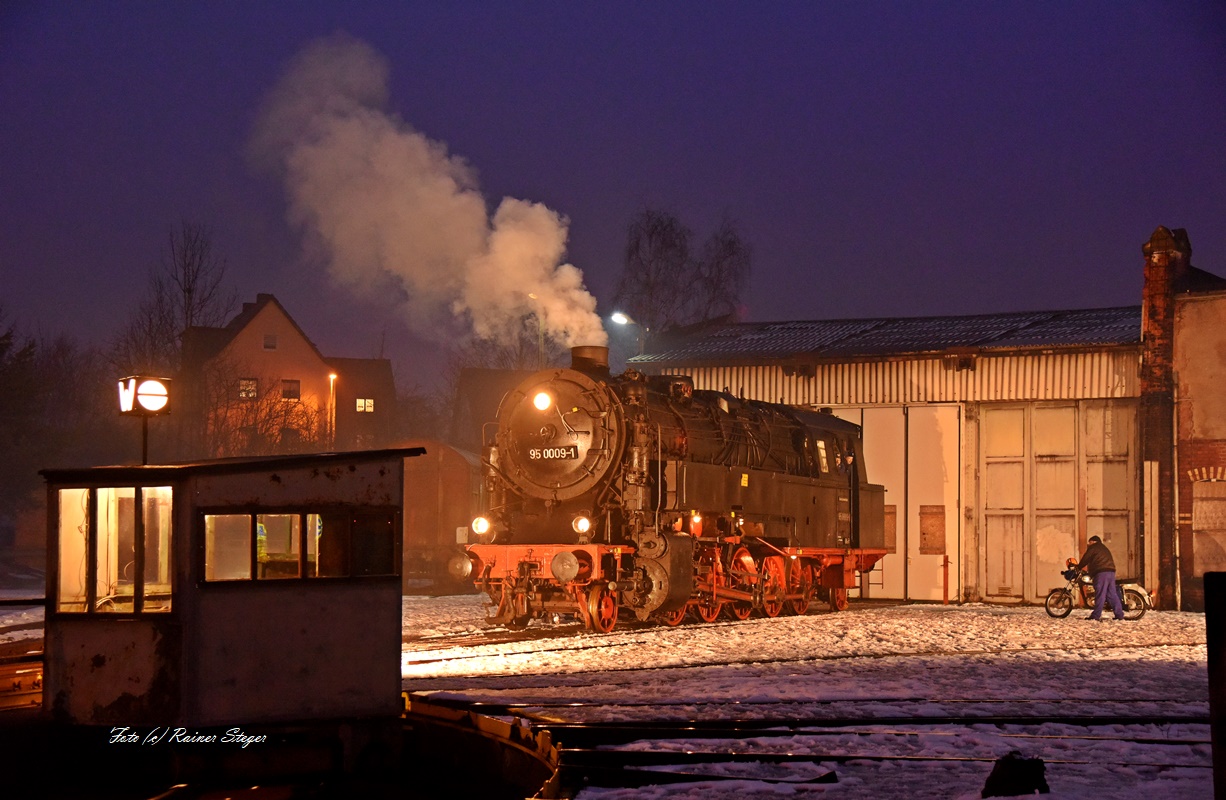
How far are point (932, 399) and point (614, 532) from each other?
13.0 metres

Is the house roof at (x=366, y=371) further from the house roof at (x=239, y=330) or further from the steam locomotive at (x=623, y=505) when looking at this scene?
the steam locomotive at (x=623, y=505)

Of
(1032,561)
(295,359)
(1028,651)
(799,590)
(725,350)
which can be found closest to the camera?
(1028,651)

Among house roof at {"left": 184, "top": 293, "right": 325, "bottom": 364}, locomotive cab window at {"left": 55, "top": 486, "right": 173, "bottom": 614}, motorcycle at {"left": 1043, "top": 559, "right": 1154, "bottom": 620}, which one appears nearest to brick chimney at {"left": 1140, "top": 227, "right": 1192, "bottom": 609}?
motorcycle at {"left": 1043, "top": 559, "right": 1154, "bottom": 620}

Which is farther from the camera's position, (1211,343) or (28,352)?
(28,352)

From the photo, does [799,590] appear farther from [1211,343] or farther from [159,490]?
[159,490]

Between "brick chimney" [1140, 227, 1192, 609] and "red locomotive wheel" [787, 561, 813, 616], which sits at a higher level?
"brick chimney" [1140, 227, 1192, 609]

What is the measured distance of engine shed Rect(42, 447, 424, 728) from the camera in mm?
9344

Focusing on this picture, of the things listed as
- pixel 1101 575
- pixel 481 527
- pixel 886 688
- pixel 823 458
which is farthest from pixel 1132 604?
pixel 886 688

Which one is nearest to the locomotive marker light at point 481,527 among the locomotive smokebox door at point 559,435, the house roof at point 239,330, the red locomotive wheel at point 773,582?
the locomotive smokebox door at point 559,435

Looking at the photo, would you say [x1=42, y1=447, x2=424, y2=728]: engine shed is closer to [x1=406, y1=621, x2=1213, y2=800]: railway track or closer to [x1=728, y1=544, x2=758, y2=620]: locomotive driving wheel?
[x1=406, y1=621, x2=1213, y2=800]: railway track

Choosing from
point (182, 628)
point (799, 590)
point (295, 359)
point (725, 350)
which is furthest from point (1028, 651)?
point (295, 359)

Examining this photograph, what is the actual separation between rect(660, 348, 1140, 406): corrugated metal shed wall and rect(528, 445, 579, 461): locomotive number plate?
9.37 meters

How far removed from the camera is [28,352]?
35375mm

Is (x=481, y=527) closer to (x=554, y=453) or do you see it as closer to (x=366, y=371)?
(x=554, y=453)
